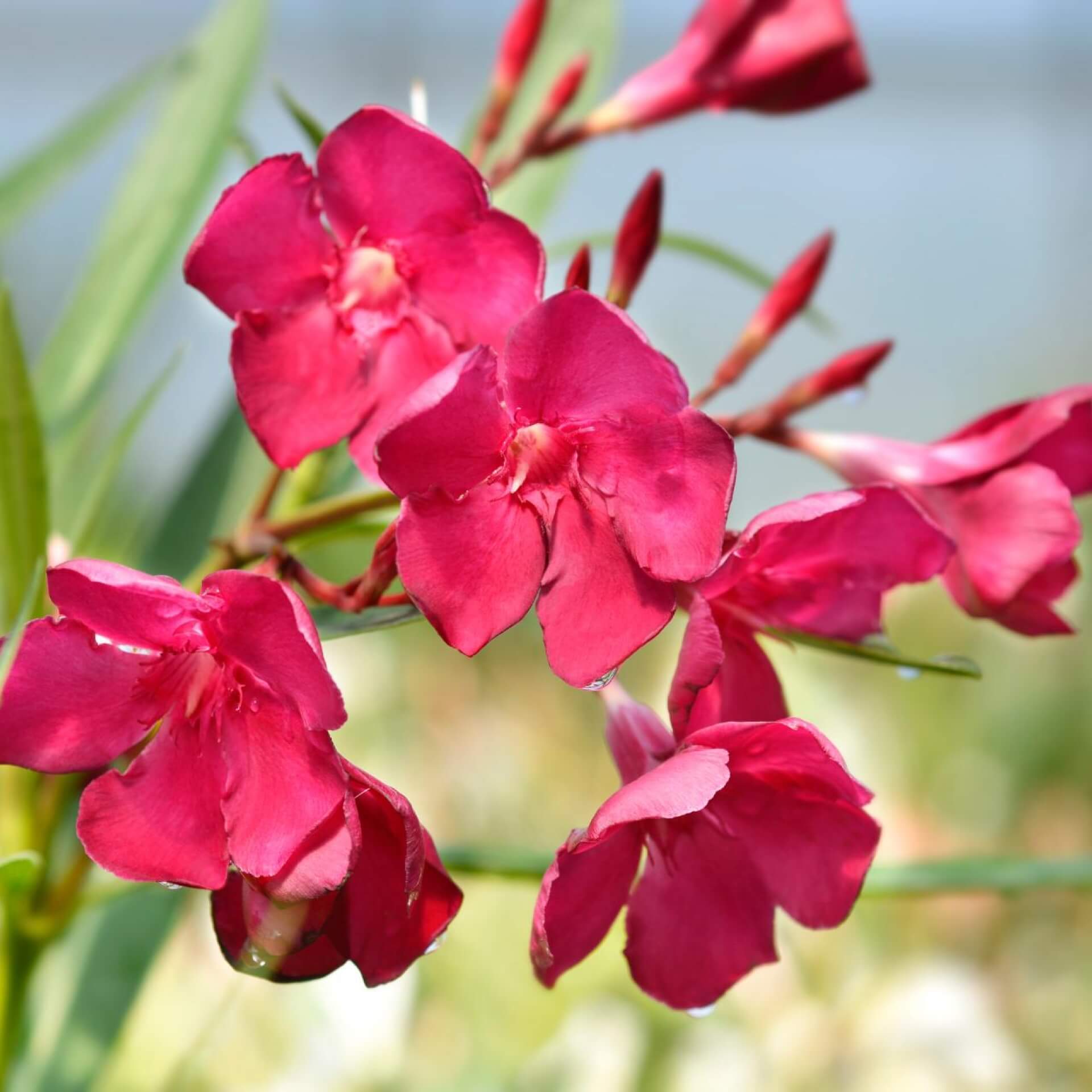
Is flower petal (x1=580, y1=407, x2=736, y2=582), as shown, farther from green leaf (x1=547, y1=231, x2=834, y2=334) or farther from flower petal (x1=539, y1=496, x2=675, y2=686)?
green leaf (x1=547, y1=231, x2=834, y2=334)

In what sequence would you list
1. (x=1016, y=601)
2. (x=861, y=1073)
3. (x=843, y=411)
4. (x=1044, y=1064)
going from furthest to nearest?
1. (x=843, y=411)
2. (x=1044, y=1064)
3. (x=861, y=1073)
4. (x=1016, y=601)

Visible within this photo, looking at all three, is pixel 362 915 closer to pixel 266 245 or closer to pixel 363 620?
pixel 363 620

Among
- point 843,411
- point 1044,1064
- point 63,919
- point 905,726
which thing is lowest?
point 843,411

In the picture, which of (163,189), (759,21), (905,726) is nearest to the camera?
(759,21)

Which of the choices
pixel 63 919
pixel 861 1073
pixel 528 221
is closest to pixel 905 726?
pixel 861 1073

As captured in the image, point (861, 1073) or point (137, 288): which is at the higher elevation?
point (137, 288)

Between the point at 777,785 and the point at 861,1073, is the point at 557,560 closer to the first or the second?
the point at 777,785

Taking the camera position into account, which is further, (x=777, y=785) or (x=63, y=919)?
(x=63, y=919)
